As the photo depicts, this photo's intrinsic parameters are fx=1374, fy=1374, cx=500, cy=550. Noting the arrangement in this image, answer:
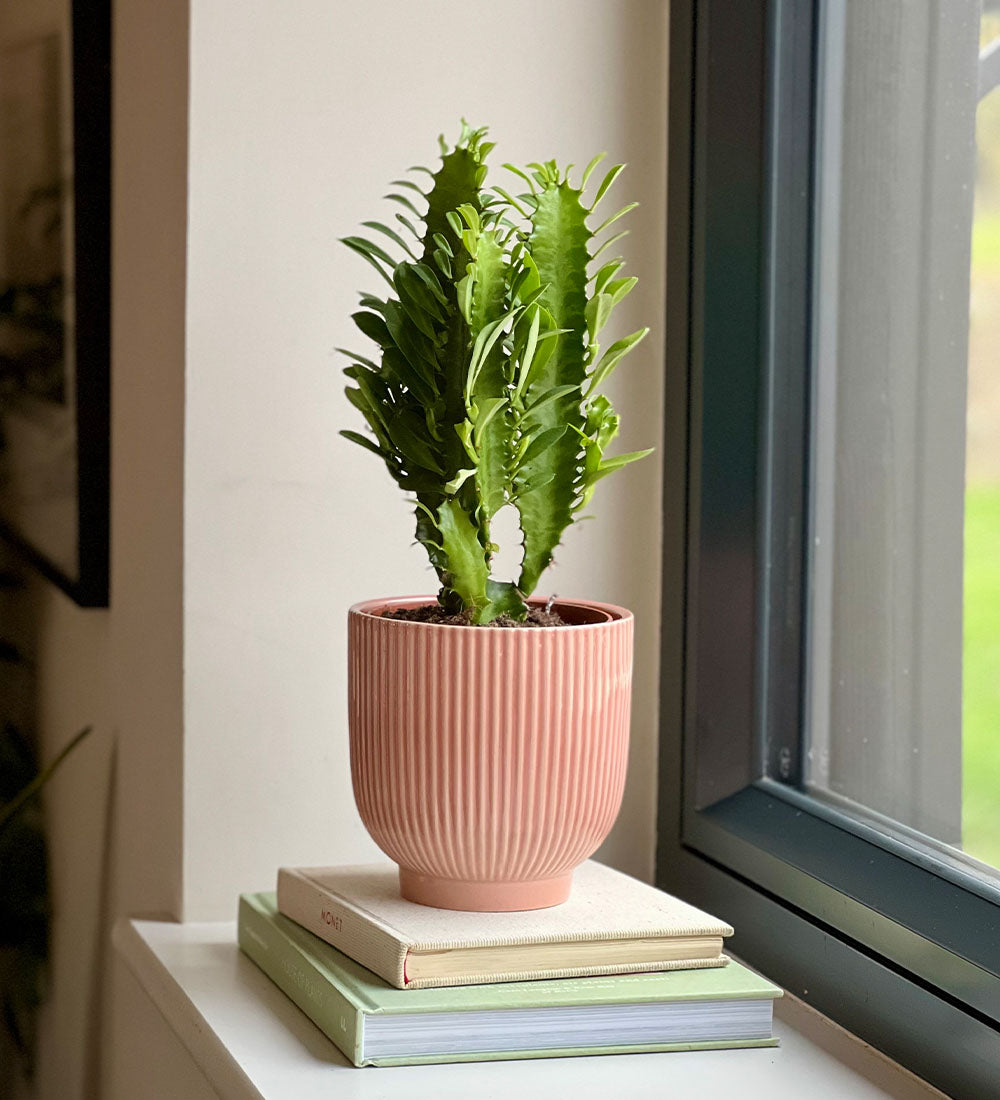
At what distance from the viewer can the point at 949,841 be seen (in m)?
0.76

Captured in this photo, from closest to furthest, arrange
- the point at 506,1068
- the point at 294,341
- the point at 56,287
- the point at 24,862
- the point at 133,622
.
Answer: the point at 506,1068
the point at 294,341
the point at 133,622
the point at 56,287
the point at 24,862

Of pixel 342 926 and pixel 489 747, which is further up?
pixel 489 747

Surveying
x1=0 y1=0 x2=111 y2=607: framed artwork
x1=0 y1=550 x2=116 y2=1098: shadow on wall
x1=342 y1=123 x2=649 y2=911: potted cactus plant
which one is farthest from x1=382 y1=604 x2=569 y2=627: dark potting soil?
x1=0 y1=550 x2=116 y2=1098: shadow on wall

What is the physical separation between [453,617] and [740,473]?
0.87 ft

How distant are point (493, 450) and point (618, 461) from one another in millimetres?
71

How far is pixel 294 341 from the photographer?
903 millimetres

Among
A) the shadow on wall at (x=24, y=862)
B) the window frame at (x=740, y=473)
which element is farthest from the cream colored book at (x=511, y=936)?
the shadow on wall at (x=24, y=862)

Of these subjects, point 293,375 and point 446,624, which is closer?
point 446,624

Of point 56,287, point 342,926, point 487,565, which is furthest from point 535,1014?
point 56,287

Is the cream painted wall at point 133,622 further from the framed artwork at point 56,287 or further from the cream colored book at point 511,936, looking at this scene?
the cream colored book at point 511,936

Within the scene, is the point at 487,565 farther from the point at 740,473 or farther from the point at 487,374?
the point at 740,473

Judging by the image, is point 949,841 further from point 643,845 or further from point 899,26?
point 899,26

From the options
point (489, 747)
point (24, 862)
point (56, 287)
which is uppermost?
point (56, 287)

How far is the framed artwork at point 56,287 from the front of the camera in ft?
3.88
